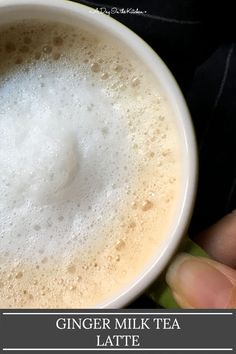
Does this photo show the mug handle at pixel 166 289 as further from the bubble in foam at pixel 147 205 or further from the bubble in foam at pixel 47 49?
the bubble in foam at pixel 47 49

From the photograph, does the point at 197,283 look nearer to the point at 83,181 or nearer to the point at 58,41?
the point at 83,181

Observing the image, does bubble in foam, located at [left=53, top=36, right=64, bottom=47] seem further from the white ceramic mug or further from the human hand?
the human hand

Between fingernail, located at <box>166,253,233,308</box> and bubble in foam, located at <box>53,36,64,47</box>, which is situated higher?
bubble in foam, located at <box>53,36,64,47</box>

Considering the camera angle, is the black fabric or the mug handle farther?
the black fabric

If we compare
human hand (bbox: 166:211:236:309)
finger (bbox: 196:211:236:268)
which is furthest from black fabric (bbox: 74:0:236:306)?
human hand (bbox: 166:211:236:309)
